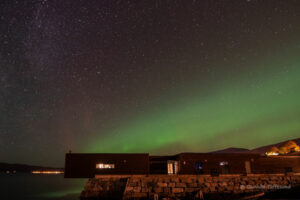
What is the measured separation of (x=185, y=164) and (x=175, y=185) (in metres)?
6.96

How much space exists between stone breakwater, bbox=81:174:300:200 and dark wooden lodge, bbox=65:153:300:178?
4264 mm

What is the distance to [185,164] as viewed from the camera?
30.7 m

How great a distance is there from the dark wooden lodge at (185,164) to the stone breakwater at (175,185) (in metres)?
4.26

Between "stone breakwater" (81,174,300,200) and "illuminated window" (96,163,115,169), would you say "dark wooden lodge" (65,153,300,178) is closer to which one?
"illuminated window" (96,163,115,169)

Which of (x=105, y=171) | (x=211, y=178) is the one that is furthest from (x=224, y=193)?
(x=105, y=171)

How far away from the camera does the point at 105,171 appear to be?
29734 mm

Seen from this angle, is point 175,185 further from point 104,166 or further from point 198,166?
point 104,166

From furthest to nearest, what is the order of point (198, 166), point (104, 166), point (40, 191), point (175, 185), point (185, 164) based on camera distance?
point (40, 191), point (198, 166), point (185, 164), point (104, 166), point (175, 185)

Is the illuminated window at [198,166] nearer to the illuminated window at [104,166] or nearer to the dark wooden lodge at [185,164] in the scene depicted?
the dark wooden lodge at [185,164]

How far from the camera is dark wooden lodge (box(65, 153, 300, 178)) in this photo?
29641 mm

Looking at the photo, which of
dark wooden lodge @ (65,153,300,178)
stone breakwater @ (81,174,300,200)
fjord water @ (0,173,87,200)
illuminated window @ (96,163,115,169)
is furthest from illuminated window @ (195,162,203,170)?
fjord water @ (0,173,87,200)

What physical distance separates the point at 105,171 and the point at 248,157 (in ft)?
57.2

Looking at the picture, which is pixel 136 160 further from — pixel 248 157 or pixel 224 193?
pixel 248 157

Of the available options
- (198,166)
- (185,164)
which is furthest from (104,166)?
(198,166)
